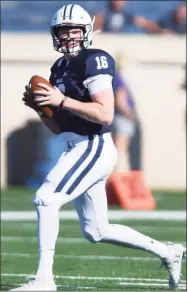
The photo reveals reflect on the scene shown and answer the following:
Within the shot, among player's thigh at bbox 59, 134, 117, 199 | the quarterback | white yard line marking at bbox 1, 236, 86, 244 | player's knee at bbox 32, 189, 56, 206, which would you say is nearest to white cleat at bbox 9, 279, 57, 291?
the quarterback

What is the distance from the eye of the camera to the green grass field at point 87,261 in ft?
20.3

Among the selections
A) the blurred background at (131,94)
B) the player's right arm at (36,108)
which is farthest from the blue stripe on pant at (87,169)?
the blurred background at (131,94)

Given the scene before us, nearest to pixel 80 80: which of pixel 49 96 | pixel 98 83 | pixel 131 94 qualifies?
pixel 98 83

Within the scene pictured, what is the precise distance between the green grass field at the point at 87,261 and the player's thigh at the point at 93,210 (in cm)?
36

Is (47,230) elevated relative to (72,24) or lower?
lower

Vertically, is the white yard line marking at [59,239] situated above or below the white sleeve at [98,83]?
below

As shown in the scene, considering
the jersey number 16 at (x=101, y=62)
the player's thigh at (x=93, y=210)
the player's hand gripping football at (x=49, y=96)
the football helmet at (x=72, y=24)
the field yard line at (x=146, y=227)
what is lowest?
the field yard line at (x=146, y=227)

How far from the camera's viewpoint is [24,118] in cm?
1391

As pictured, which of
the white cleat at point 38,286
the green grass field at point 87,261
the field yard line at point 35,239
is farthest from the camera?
the field yard line at point 35,239

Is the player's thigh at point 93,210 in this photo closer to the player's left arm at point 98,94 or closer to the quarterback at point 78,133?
the quarterback at point 78,133

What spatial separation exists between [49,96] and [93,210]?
27.8 inches

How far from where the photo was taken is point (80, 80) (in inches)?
216

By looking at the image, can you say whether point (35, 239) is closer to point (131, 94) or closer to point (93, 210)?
point (93, 210)

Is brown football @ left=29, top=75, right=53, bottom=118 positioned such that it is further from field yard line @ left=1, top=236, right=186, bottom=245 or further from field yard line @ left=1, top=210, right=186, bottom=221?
field yard line @ left=1, top=210, right=186, bottom=221
